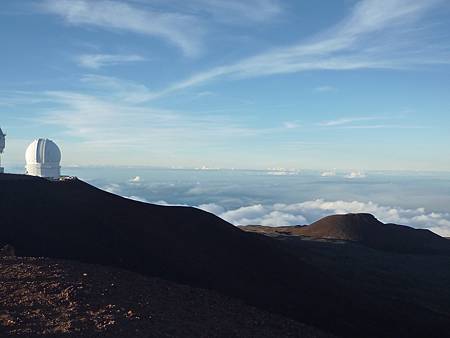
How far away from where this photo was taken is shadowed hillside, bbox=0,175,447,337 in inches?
954

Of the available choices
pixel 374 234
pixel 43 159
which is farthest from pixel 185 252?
pixel 43 159

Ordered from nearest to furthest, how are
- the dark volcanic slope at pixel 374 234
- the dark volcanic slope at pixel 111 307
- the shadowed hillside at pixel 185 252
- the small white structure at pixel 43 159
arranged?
the dark volcanic slope at pixel 111 307 < the shadowed hillside at pixel 185 252 < the dark volcanic slope at pixel 374 234 < the small white structure at pixel 43 159

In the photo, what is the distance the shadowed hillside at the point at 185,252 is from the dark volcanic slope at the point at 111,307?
109 inches

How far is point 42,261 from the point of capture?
72.2ft

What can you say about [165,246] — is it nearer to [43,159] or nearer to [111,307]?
[111,307]

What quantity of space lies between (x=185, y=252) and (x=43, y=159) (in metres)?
53.7

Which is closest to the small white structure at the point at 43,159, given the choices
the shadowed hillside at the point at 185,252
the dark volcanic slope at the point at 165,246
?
the dark volcanic slope at the point at 165,246

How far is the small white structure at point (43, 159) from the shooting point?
74.4 metres

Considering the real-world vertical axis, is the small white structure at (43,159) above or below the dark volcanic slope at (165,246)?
above

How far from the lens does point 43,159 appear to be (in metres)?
74.3

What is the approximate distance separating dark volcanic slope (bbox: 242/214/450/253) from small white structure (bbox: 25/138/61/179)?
33.7m

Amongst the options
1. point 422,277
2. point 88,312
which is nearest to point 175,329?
point 88,312

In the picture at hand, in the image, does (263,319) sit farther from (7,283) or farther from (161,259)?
(7,283)

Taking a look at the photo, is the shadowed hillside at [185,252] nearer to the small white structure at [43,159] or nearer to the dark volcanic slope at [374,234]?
the dark volcanic slope at [374,234]
